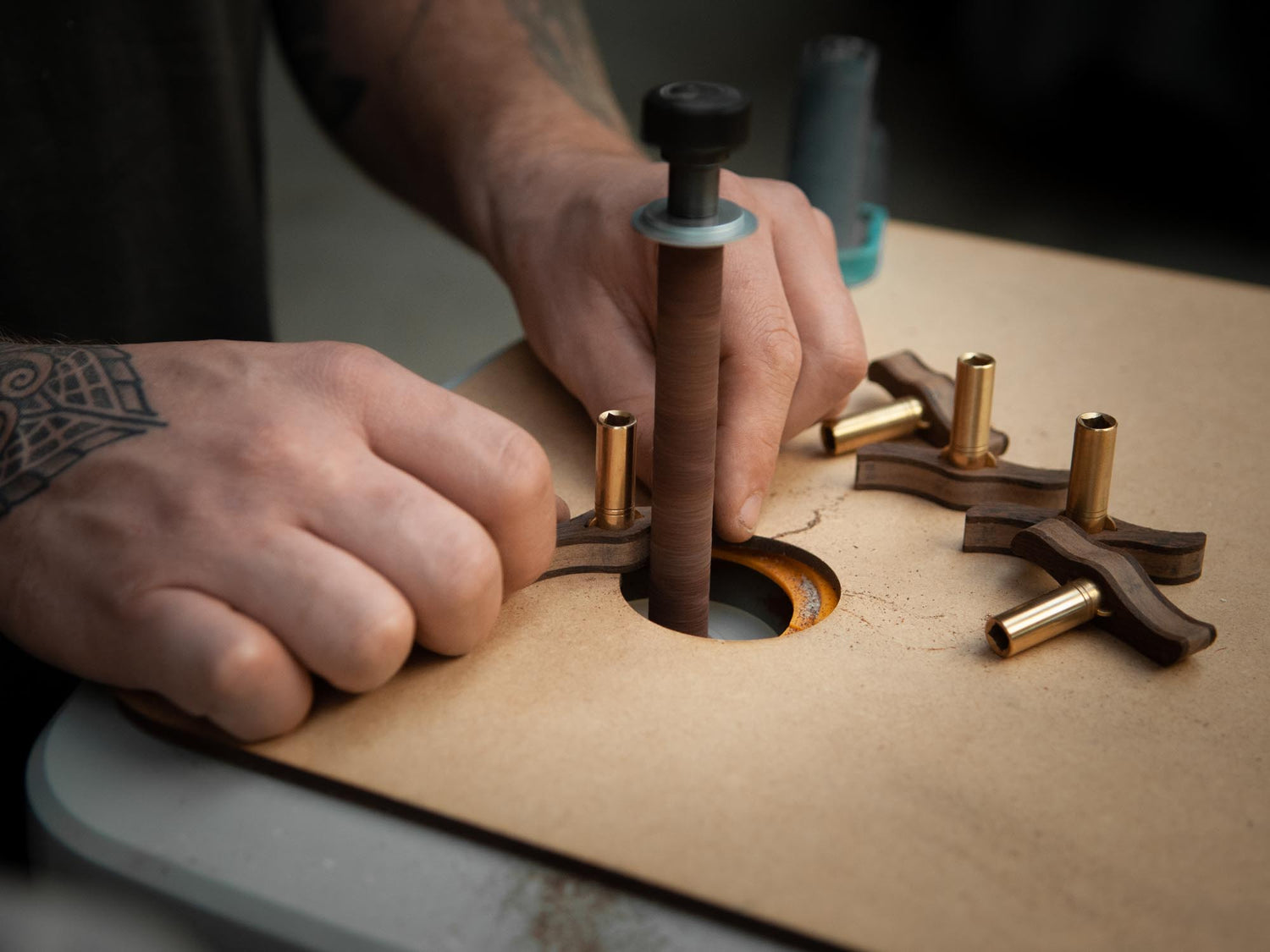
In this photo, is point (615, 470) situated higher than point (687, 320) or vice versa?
point (687, 320)

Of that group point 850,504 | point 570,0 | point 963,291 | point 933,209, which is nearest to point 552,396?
point 850,504

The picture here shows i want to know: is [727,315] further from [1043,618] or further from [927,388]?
[1043,618]

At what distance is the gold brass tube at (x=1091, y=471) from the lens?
0.78 meters

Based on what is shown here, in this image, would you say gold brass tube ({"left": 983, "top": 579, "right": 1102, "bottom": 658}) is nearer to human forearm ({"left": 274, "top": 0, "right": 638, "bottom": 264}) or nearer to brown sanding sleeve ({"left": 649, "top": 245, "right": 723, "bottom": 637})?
brown sanding sleeve ({"left": 649, "top": 245, "right": 723, "bottom": 637})

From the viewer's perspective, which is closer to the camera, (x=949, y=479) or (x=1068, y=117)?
(x=949, y=479)

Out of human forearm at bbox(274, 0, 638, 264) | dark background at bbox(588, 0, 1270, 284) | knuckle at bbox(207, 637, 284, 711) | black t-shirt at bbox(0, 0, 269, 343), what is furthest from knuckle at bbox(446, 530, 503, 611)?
dark background at bbox(588, 0, 1270, 284)

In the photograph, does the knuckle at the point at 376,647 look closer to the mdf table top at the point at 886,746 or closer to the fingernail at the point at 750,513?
the mdf table top at the point at 886,746

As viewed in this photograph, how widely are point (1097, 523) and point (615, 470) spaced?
34 centimetres

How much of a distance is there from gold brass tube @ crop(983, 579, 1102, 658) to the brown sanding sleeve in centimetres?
19

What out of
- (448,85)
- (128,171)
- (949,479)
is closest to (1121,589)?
(949,479)

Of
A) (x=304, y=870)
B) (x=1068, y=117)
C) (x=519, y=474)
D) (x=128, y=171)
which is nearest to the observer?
(x=304, y=870)

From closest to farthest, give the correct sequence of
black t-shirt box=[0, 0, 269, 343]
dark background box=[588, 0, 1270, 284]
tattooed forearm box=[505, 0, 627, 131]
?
black t-shirt box=[0, 0, 269, 343] < tattooed forearm box=[505, 0, 627, 131] < dark background box=[588, 0, 1270, 284]

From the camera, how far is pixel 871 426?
3.13ft

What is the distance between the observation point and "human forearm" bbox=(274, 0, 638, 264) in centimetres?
120
